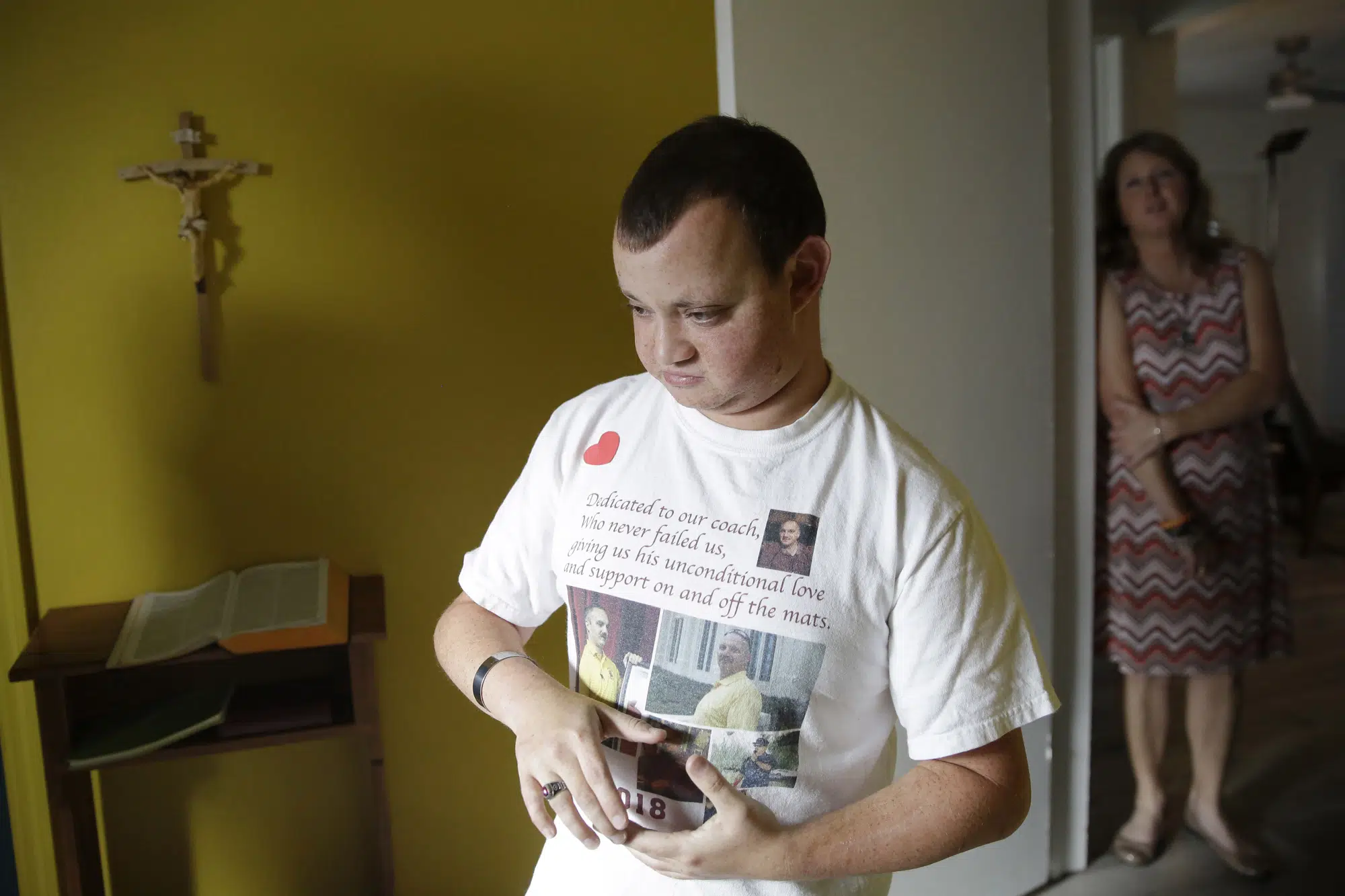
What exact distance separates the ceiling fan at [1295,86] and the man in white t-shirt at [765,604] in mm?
1445

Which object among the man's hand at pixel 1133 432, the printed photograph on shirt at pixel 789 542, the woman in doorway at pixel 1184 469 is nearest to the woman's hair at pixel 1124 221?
the woman in doorway at pixel 1184 469

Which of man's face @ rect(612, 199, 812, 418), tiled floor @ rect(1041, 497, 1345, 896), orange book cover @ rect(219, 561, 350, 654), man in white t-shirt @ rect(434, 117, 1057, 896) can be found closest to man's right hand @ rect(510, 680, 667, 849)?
man in white t-shirt @ rect(434, 117, 1057, 896)

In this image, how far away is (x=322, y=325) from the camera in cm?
193

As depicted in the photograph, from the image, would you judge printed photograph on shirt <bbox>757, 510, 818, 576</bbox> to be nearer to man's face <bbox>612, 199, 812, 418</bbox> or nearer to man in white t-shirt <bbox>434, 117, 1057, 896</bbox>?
man in white t-shirt <bbox>434, 117, 1057, 896</bbox>

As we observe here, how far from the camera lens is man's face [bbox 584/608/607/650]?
91cm

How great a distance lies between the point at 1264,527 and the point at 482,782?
168 centimetres

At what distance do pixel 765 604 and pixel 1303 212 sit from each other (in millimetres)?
1620

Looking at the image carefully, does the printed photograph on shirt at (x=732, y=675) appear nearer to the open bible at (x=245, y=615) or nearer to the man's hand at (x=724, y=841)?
the man's hand at (x=724, y=841)

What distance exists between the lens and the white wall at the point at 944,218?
1.73 meters

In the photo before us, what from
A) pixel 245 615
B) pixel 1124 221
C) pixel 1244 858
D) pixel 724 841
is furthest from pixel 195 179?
pixel 1244 858

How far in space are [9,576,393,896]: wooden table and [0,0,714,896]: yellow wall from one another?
0.38 ft

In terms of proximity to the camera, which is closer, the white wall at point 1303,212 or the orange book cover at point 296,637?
the orange book cover at point 296,637

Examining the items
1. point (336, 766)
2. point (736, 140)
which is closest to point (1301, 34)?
point (736, 140)

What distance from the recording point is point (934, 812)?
2.68ft
